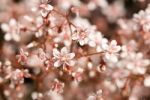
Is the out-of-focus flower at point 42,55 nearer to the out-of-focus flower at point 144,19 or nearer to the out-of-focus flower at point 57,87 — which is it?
the out-of-focus flower at point 57,87

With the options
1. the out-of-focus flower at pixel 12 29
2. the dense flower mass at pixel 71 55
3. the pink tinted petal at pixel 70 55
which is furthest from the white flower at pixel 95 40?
the out-of-focus flower at pixel 12 29

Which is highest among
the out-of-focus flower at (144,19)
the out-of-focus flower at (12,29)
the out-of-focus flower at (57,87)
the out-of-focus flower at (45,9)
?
the out-of-focus flower at (12,29)

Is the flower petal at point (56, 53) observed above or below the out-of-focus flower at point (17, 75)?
below

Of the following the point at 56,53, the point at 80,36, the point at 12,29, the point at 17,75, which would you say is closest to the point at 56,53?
the point at 56,53

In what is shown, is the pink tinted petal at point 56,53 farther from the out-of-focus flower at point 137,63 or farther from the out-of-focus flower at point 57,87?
the out-of-focus flower at point 137,63

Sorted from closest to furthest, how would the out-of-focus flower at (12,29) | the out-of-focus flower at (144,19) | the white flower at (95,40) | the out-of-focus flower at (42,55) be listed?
the out-of-focus flower at (42,55) → the white flower at (95,40) → the out-of-focus flower at (144,19) → the out-of-focus flower at (12,29)

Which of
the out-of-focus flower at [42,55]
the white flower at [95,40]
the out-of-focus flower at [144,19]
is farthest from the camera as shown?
the out-of-focus flower at [144,19]

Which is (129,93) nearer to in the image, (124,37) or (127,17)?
(124,37)

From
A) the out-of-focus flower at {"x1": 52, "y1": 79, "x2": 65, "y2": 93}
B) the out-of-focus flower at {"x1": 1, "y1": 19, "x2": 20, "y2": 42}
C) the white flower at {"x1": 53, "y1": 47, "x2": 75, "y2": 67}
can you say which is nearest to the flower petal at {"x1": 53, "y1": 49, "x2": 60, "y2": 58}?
the white flower at {"x1": 53, "y1": 47, "x2": 75, "y2": 67}

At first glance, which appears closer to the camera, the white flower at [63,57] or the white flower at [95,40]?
the white flower at [63,57]
